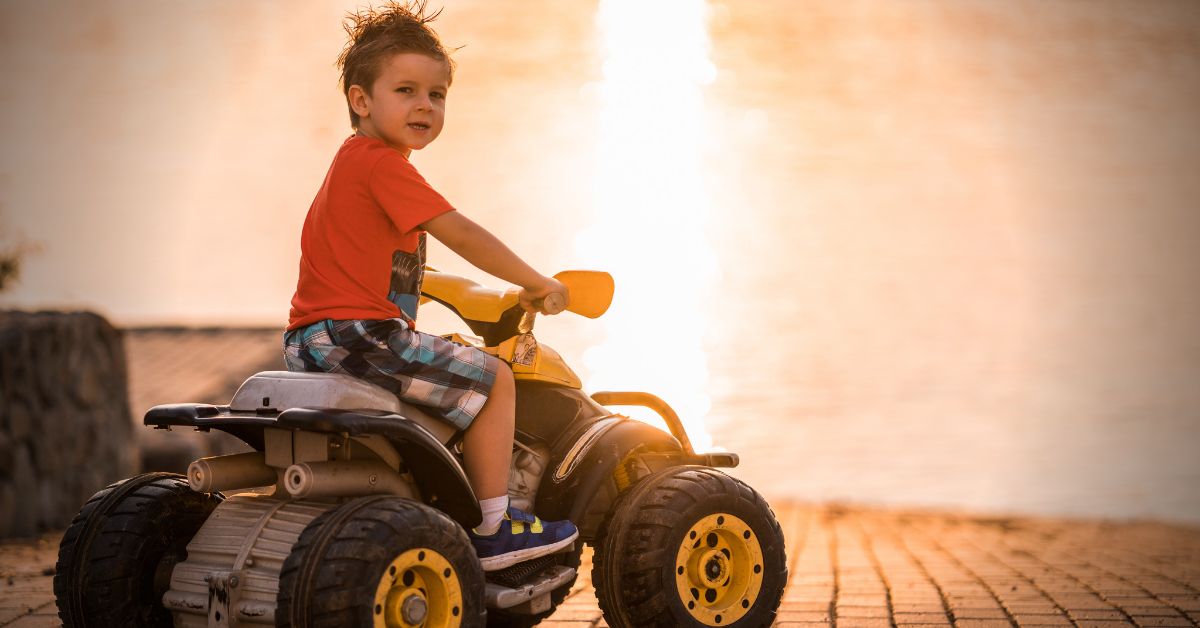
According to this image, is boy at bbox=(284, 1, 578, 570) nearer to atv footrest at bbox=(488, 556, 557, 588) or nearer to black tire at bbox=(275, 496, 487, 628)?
atv footrest at bbox=(488, 556, 557, 588)

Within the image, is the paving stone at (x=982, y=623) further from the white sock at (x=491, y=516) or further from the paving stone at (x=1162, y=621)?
the white sock at (x=491, y=516)

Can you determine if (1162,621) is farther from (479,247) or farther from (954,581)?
(479,247)

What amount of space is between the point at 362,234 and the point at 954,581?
3702mm

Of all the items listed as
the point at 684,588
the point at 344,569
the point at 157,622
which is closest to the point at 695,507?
the point at 684,588

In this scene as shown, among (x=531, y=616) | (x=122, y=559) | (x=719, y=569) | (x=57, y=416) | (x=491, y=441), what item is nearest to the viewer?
(x=122, y=559)

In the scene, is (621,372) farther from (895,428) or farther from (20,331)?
(20,331)

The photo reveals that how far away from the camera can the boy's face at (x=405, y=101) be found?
274 cm

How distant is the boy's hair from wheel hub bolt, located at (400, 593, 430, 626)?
1318mm

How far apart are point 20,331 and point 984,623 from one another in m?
6.00

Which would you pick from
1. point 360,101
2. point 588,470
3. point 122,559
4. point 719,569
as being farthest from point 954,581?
point 122,559

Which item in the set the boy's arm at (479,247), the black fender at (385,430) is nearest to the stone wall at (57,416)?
the black fender at (385,430)

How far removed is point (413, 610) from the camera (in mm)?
2365

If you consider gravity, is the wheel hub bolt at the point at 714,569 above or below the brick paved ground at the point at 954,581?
above

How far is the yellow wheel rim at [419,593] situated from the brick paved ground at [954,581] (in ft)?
5.09
